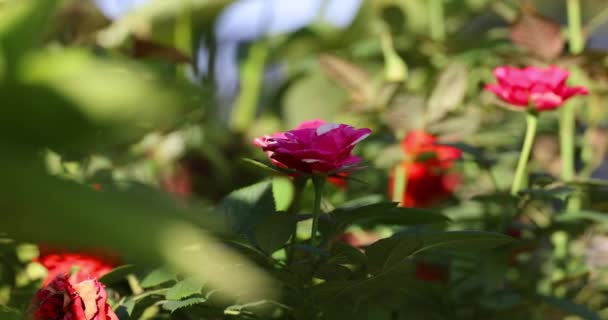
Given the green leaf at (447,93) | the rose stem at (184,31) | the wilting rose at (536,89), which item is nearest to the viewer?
the wilting rose at (536,89)

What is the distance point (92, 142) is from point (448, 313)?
594 mm

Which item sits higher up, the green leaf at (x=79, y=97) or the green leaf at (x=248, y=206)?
the green leaf at (x=79, y=97)

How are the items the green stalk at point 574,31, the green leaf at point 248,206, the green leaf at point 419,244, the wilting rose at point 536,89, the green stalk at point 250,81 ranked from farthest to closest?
1. the green stalk at point 250,81
2. the green stalk at point 574,31
3. the wilting rose at point 536,89
4. the green leaf at point 248,206
5. the green leaf at point 419,244

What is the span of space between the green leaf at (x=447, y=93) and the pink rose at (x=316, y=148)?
0.38m

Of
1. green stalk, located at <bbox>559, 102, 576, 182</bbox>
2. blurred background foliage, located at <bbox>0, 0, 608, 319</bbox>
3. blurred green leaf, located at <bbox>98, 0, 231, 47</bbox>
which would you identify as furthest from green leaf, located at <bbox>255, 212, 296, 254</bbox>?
blurred green leaf, located at <bbox>98, 0, 231, 47</bbox>

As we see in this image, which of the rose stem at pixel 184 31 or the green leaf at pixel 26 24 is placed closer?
the green leaf at pixel 26 24

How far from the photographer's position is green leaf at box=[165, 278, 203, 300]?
47cm

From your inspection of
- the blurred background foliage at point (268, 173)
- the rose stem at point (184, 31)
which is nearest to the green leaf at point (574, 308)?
the blurred background foliage at point (268, 173)

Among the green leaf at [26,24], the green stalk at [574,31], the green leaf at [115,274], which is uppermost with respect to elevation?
the green leaf at [26,24]

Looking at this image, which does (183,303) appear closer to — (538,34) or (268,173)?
(268,173)

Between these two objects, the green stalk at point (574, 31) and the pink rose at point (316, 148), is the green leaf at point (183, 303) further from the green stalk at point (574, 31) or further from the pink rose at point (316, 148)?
the green stalk at point (574, 31)

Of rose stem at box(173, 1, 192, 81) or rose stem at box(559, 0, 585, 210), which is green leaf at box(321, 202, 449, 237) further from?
rose stem at box(173, 1, 192, 81)

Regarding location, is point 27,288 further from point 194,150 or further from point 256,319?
point 194,150

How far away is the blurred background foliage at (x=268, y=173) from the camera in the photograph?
13 cm
